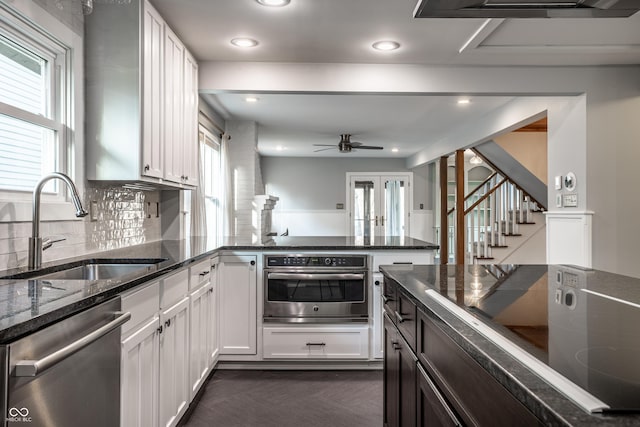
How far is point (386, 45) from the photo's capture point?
315cm

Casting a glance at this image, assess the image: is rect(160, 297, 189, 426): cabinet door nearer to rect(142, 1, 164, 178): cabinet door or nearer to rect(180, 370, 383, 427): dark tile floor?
rect(180, 370, 383, 427): dark tile floor

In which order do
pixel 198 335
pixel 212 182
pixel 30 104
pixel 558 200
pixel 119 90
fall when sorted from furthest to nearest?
pixel 212 182 < pixel 558 200 < pixel 198 335 < pixel 119 90 < pixel 30 104

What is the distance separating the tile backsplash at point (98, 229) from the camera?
1851mm

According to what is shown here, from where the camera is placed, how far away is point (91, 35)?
2402 millimetres

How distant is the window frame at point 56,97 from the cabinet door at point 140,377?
751mm

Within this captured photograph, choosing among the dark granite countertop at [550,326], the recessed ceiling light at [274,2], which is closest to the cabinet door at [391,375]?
the dark granite countertop at [550,326]

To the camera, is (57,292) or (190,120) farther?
(190,120)

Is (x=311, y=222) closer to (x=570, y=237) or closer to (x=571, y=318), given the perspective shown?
(x=570, y=237)

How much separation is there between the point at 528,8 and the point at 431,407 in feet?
4.19

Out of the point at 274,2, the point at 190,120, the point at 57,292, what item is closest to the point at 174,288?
the point at 57,292

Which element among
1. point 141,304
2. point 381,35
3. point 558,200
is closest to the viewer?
point 141,304

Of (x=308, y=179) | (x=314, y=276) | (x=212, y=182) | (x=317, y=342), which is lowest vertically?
(x=317, y=342)

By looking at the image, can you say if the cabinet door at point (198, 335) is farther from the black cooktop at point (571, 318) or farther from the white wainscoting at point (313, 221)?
the white wainscoting at point (313, 221)

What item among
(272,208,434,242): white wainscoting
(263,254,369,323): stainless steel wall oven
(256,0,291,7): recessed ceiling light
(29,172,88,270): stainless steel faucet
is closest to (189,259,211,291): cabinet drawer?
(263,254,369,323): stainless steel wall oven
